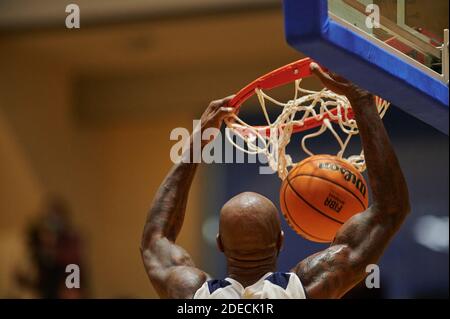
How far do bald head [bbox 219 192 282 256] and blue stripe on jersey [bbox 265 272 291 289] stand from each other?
0.08m

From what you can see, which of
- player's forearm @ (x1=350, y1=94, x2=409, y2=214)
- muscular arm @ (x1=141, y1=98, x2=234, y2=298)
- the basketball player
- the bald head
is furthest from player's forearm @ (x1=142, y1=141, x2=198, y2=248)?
player's forearm @ (x1=350, y1=94, x2=409, y2=214)

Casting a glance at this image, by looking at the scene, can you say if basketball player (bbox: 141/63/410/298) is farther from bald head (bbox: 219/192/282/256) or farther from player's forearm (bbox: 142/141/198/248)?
player's forearm (bbox: 142/141/198/248)

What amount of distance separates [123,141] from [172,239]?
902 centimetres

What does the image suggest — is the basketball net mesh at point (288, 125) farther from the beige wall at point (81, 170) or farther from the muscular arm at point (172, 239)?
the beige wall at point (81, 170)

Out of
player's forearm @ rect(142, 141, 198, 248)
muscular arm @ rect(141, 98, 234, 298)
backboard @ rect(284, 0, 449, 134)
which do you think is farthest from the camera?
player's forearm @ rect(142, 141, 198, 248)

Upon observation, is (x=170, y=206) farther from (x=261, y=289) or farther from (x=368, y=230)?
(x=368, y=230)

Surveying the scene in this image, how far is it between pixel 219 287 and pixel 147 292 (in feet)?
27.3

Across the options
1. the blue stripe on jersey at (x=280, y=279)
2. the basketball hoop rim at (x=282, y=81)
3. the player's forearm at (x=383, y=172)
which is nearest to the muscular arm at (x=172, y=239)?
the basketball hoop rim at (x=282, y=81)

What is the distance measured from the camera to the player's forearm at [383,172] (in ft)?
9.36

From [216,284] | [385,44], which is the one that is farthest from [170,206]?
[385,44]

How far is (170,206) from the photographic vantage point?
3215 mm

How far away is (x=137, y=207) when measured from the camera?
11.9 metres

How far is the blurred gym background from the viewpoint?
32.5 ft

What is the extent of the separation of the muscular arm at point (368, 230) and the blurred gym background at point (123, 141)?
5.97 metres
